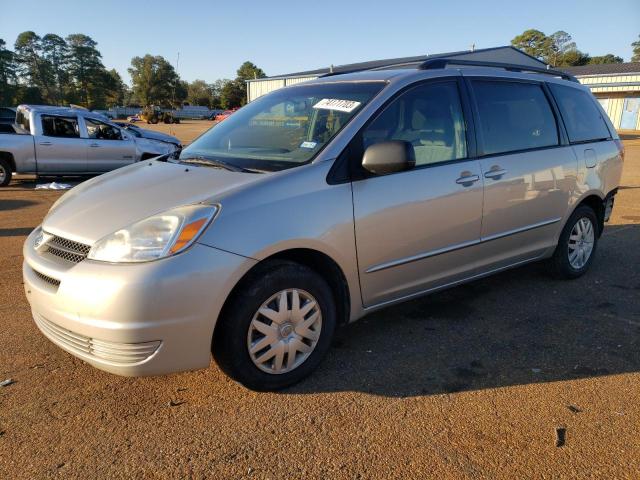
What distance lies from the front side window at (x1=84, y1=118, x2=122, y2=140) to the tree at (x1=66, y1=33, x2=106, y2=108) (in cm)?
9324

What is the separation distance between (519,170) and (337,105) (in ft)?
5.27

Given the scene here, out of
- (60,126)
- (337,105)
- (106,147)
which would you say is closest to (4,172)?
(60,126)

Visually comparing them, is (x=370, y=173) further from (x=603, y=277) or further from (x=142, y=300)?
(x=603, y=277)

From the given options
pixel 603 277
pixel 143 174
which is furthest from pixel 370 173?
pixel 603 277

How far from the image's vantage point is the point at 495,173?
3773 millimetres

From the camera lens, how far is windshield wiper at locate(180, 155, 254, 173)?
10.1ft

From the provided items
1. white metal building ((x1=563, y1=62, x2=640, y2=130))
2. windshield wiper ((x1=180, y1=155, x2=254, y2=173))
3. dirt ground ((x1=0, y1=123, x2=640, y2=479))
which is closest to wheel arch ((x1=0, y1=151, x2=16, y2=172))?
dirt ground ((x1=0, y1=123, x2=640, y2=479))

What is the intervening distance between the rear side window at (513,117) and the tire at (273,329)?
1850 millimetres

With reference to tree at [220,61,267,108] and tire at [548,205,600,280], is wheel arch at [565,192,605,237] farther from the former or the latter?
tree at [220,61,267,108]

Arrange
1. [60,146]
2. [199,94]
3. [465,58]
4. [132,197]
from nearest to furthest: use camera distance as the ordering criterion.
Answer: [132,197]
[60,146]
[465,58]
[199,94]

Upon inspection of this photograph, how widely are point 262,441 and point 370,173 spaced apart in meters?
1.64

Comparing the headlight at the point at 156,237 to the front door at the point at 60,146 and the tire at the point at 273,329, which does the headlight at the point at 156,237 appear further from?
the front door at the point at 60,146

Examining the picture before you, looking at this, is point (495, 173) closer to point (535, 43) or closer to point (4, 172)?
point (4, 172)

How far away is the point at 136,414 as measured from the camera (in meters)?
2.67
